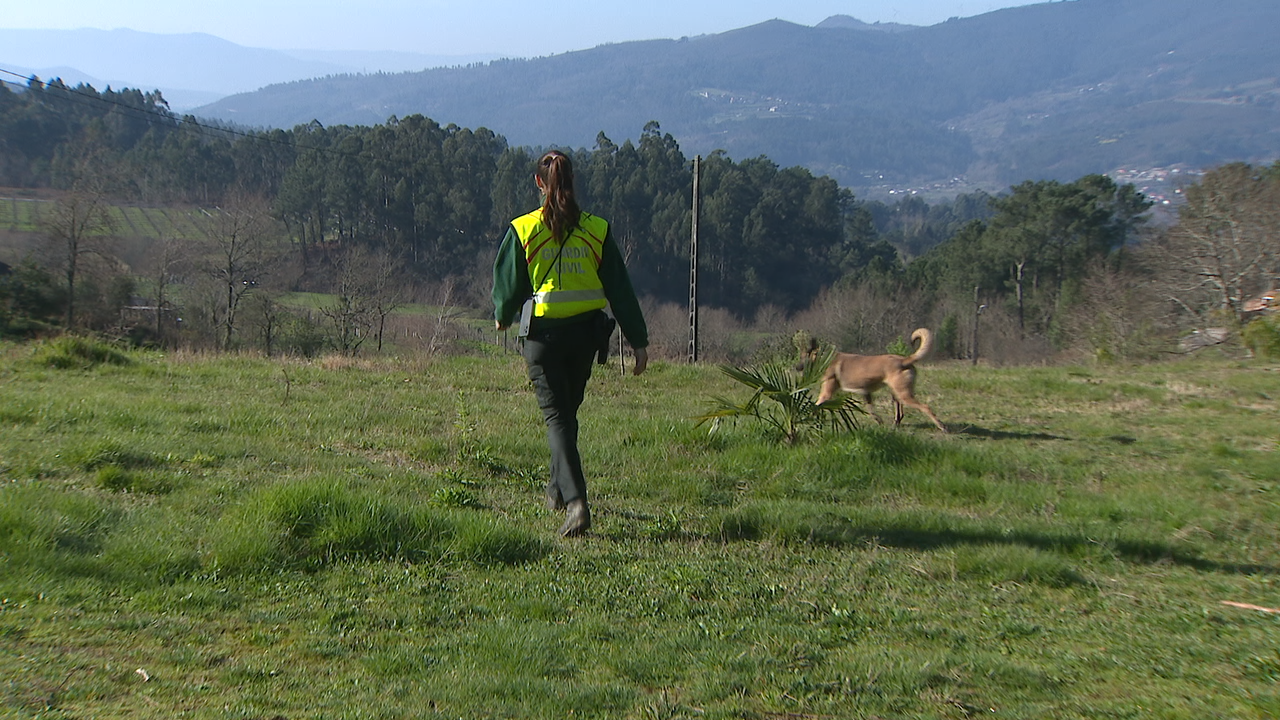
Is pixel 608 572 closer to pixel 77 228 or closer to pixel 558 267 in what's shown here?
pixel 558 267

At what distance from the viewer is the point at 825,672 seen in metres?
3.44

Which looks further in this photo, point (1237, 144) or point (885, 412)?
point (1237, 144)

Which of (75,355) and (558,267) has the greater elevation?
(558,267)

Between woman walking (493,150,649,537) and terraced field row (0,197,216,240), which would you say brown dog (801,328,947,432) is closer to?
woman walking (493,150,649,537)

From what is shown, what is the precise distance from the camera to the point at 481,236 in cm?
5984

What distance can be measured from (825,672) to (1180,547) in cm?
352

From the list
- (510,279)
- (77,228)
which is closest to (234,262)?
(77,228)

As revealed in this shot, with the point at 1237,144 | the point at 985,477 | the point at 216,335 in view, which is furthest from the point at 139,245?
the point at 1237,144

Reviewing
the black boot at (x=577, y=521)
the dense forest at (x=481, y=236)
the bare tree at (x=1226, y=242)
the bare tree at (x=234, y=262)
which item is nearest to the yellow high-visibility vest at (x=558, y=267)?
the black boot at (x=577, y=521)

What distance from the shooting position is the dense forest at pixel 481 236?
43.6 meters

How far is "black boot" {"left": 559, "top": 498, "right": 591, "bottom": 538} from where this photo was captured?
526 cm

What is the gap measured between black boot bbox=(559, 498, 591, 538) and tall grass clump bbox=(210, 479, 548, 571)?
12.9 inches

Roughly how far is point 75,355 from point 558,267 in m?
8.17

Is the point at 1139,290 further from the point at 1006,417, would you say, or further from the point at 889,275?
the point at 1006,417
